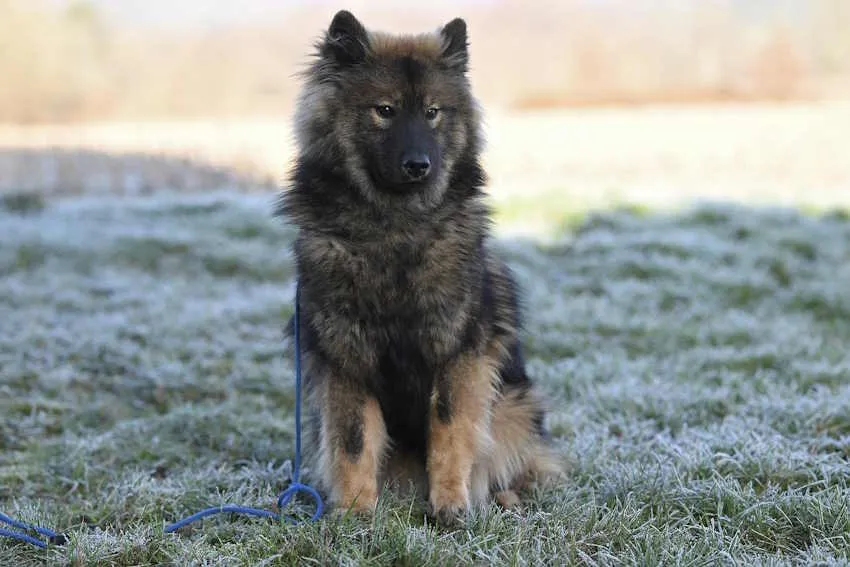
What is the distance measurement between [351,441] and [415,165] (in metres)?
1.06

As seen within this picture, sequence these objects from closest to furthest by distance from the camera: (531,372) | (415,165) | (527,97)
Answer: (415,165) → (531,372) → (527,97)

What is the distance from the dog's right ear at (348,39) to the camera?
3125mm

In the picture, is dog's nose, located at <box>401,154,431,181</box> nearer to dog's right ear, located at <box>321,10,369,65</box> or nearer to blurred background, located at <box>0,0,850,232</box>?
dog's right ear, located at <box>321,10,369,65</box>

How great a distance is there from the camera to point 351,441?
10.1 ft

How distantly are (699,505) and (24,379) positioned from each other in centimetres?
431

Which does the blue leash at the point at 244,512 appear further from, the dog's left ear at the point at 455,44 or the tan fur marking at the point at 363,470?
the dog's left ear at the point at 455,44

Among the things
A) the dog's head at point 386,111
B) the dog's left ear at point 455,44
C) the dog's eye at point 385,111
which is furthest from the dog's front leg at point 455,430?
the dog's left ear at point 455,44

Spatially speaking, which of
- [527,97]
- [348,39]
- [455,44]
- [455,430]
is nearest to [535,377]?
[455,430]

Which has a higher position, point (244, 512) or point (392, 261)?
point (392, 261)

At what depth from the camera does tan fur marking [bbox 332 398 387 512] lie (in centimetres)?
310

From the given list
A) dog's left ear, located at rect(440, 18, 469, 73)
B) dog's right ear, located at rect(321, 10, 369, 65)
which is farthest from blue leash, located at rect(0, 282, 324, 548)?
dog's left ear, located at rect(440, 18, 469, 73)

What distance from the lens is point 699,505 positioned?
3.25 meters

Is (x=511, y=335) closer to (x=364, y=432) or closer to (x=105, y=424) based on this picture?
(x=364, y=432)

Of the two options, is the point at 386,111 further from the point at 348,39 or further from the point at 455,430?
the point at 455,430
